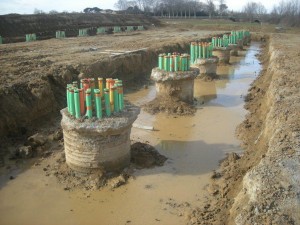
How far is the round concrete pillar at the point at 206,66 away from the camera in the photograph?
1786 centimetres

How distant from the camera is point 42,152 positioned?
8.99 m

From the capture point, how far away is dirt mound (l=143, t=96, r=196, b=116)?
12320 millimetres

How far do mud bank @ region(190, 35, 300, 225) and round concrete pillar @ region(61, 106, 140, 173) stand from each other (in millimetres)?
2207

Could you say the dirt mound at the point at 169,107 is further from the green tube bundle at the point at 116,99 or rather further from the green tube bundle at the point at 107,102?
the green tube bundle at the point at 107,102

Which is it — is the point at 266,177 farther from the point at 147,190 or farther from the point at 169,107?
the point at 169,107

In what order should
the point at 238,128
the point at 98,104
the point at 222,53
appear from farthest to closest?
the point at 222,53
the point at 238,128
the point at 98,104

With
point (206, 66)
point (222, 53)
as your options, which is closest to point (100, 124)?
point (206, 66)

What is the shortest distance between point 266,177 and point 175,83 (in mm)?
7709

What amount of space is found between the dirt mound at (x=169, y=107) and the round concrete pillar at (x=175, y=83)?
0.23 m

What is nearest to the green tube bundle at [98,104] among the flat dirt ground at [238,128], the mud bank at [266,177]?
the flat dirt ground at [238,128]

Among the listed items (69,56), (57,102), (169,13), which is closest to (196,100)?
(57,102)

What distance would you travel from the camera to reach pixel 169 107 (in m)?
12.5

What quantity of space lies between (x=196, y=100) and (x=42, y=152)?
7.24m

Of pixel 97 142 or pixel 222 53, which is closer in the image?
pixel 97 142
